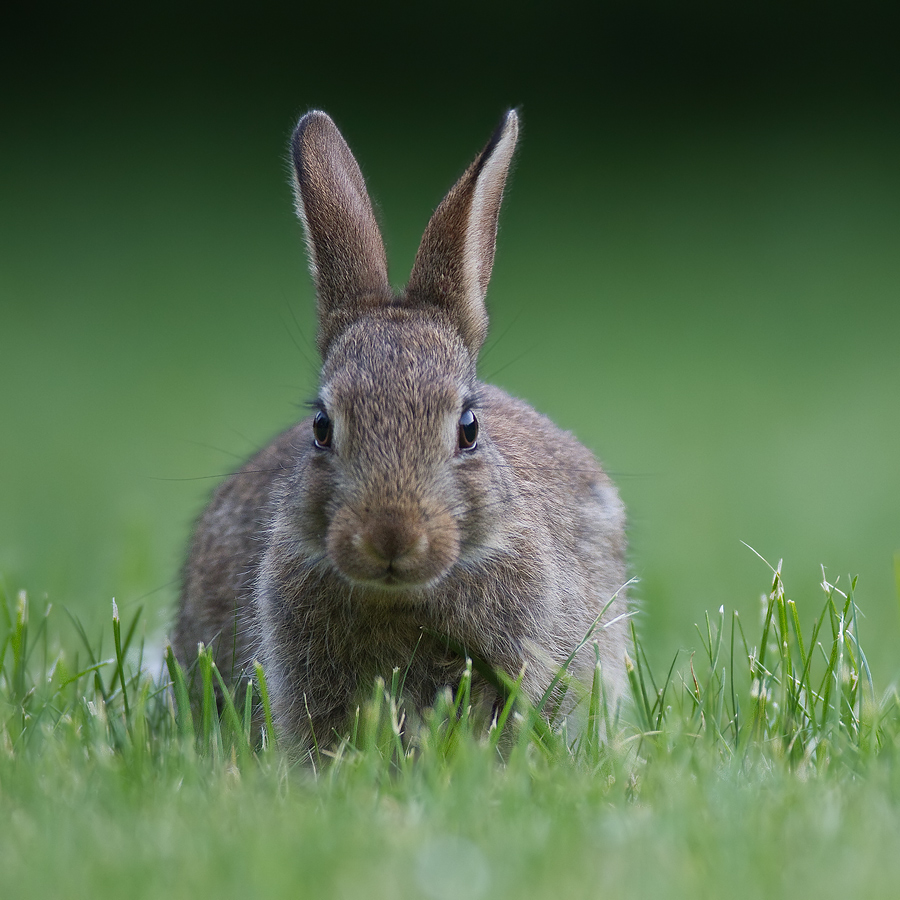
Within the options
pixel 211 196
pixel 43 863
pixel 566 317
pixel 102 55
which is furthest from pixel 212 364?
pixel 43 863

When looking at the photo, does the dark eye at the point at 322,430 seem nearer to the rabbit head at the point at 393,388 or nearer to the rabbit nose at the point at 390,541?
the rabbit head at the point at 393,388

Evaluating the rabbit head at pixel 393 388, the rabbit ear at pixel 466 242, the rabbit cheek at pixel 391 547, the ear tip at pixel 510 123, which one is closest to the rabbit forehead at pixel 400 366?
the rabbit head at pixel 393 388

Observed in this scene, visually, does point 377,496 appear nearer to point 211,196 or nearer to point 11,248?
point 11,248

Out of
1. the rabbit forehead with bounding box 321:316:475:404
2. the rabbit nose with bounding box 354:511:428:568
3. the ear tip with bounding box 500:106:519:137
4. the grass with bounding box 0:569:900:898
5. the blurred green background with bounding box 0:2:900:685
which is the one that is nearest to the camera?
the grass with bounding box 0:569:900:898

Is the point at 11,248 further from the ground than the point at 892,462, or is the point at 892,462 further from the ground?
the point at 11,248

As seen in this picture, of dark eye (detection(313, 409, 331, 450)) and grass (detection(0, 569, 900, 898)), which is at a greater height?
dark eye (detection(313, 409, 331, 450))

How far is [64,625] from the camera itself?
5449 mm

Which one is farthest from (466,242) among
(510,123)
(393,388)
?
(393,388)

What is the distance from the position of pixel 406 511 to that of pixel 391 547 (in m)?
0.12

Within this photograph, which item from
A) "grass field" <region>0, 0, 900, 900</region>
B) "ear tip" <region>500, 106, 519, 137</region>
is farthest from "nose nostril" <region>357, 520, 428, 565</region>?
"ear tip" <region>500, 106, 519, 137</region>

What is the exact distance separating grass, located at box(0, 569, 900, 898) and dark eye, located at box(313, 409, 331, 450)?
0.73m

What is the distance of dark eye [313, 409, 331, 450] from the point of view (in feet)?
12.1

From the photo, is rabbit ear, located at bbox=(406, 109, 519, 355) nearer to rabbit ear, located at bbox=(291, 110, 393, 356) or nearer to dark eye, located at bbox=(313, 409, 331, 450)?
rabbit ear, located at bbox=(291, 110, 393, 356)

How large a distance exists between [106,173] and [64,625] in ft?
42.6
